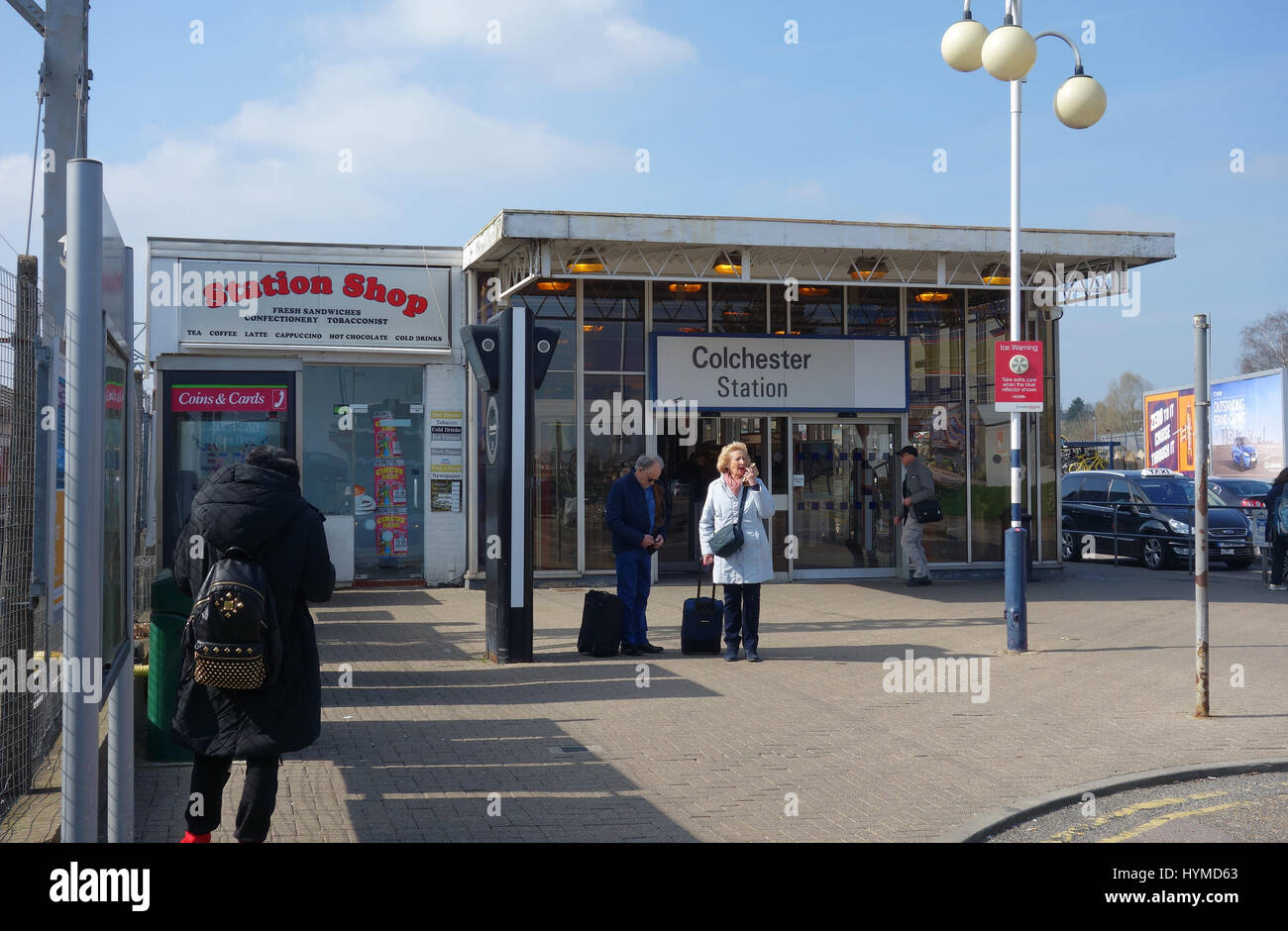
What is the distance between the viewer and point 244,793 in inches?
185

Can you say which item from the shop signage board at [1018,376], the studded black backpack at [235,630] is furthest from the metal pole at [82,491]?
the shop signage board at [1018,376]

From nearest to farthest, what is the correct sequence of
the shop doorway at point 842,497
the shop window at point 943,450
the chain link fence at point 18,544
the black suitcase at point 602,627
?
the chain link fence at point 18,544, the black suitcase at point 602,627, the shop doorway at point 842,497, the shop window at point 943,450

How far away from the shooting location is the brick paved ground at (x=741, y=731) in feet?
18.9

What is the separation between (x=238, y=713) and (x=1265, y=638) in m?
10.6

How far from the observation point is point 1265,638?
11.6 m

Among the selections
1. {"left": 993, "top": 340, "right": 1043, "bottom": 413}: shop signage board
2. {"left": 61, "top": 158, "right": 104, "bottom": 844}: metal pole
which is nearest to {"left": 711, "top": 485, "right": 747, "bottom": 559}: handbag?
{"left": 993, "top": 340, "right": 1043, "bottom": 413}: shop signage board

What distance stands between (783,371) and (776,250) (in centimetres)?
262

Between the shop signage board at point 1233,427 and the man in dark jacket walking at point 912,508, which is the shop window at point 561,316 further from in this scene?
the shop signage board at point 1233,427

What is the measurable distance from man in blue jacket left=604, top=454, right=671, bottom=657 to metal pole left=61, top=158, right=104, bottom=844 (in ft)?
24.0

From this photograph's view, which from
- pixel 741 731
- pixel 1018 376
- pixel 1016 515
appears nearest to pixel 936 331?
pixel 1018 376

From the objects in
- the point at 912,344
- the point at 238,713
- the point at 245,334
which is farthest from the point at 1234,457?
the point at 238,713

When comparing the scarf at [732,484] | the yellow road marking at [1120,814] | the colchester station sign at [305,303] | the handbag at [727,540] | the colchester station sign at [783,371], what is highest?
the colchester station sign at [305,303]

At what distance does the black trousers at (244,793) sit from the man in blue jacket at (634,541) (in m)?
6.17

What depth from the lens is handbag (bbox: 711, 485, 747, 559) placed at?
10109 mm
